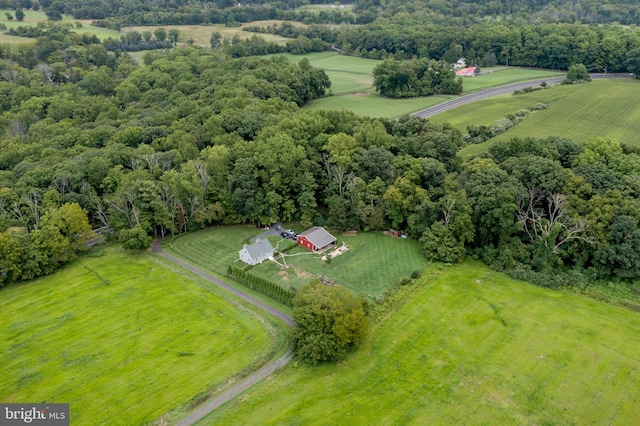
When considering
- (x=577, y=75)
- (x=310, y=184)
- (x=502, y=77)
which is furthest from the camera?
(x=502, y=77)

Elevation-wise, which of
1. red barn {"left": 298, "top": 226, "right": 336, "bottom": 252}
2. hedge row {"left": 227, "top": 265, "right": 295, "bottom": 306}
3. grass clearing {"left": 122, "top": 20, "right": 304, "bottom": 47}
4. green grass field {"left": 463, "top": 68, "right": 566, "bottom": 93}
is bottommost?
hedge row {"left": 227, "top": 265, "right": 295, "bottom": 306}

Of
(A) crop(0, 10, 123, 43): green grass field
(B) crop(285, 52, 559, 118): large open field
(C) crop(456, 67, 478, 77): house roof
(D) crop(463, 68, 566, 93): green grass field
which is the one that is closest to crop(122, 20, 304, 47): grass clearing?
(A) crop(0, 10, 123, 43): green grass field

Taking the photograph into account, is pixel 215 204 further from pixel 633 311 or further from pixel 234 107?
pixel 633 311

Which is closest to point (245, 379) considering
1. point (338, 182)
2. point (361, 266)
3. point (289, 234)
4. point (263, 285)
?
point (263, 285)

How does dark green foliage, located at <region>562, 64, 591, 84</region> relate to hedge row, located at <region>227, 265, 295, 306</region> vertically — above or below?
above

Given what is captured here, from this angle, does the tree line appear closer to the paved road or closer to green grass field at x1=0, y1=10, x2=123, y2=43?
the paved road

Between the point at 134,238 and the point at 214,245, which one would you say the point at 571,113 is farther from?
the point at 134,238

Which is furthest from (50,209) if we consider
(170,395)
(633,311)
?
(633,311)
